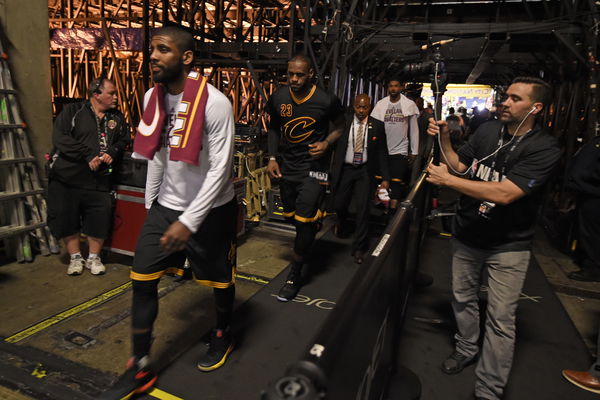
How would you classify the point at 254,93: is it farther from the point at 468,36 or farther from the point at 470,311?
the point at 470,311

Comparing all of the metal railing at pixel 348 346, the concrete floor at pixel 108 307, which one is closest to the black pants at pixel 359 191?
the concrete floor at pixel 108 307

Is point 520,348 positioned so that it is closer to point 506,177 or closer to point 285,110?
point 506,177

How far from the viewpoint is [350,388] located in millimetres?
1197

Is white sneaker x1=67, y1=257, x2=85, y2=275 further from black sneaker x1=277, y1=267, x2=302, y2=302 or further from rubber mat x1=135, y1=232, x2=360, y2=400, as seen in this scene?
black sneaker x1=277, y1=267, x2=302, y2=302

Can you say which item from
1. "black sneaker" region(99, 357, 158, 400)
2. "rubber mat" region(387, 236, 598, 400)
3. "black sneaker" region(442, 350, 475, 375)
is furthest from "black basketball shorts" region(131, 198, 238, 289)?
"black sneaker" region(442, 350, 475, 375)

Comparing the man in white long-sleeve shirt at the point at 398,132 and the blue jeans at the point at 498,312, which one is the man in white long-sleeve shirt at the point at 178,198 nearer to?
the blue jeans at the point at 498,312

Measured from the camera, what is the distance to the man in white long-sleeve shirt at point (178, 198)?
2.44 meters

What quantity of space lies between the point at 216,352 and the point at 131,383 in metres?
0.63

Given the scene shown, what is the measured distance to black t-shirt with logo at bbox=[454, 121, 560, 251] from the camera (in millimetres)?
2520

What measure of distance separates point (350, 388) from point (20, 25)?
18.1ft

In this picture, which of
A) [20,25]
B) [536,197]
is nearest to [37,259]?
[20,25]

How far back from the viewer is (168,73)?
2.47 m

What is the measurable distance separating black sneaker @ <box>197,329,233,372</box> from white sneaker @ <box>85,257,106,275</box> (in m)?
2.03

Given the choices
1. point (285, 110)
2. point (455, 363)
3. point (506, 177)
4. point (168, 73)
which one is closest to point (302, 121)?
point (285, 110)
